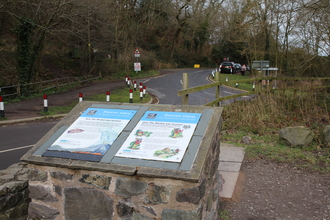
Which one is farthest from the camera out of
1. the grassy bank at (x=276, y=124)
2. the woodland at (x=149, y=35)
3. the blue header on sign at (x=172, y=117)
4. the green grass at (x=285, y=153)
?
the woodland at (x=149, y=35)

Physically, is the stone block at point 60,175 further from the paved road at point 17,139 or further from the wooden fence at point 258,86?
the paved road at point 17,139

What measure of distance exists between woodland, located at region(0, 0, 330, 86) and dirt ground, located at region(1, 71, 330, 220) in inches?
283

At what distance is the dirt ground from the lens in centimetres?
435

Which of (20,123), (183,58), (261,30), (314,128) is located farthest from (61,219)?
(183,58)

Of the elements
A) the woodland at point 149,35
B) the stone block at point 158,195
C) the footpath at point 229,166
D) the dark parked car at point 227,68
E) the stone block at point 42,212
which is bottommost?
the footpath at point 229,166

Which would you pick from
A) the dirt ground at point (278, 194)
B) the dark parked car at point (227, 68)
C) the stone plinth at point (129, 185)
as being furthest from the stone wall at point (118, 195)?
the dark parked car at point (227, 68)

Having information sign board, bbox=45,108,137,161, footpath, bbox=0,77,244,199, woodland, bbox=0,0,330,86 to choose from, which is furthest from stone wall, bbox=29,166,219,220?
woodland, bbox=0,0,330,86

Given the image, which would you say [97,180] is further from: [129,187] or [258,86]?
[258,86]

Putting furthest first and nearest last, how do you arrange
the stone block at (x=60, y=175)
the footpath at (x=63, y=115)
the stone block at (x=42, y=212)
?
the footpath at (x=63, y=115) < the stone block at (x=42, y=212) < the stone block at (x=60, y=175)

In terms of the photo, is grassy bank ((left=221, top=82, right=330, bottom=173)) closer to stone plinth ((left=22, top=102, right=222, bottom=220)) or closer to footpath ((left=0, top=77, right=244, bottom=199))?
footpath ((left=0, top=77, right=244, bottom=199))

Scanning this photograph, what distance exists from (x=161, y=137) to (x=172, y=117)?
1.35ft

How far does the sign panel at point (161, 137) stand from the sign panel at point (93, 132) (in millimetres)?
229

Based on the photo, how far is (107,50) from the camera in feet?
108

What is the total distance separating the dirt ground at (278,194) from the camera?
4.35 m
